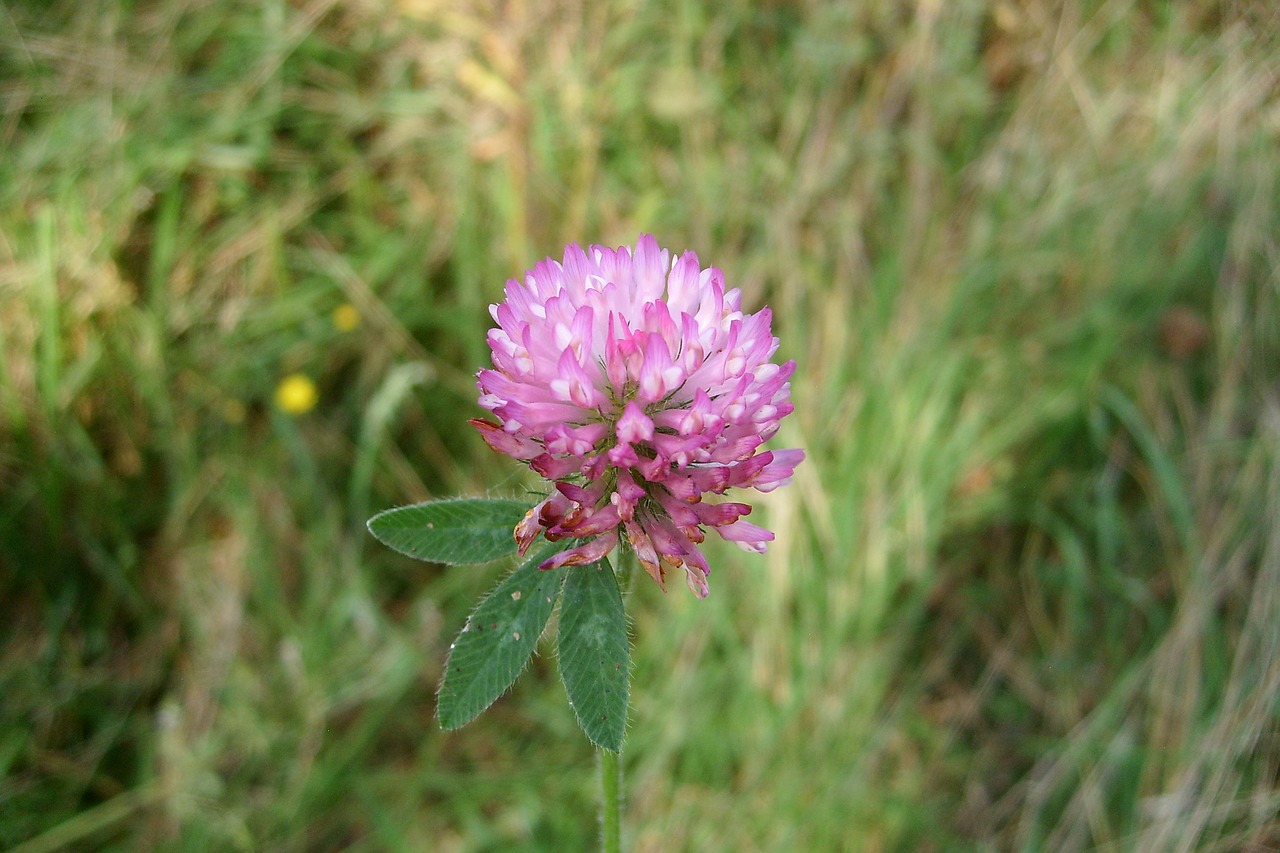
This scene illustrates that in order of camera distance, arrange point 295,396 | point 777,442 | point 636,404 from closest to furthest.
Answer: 1. point 636,404
2. point 777,442
3. point 295,396

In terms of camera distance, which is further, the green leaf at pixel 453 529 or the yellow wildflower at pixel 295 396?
the yellow wildflower at pixel 295 396

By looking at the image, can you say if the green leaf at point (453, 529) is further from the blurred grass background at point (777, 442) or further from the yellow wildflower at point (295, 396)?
the yellow wildflower at point (295, 396)

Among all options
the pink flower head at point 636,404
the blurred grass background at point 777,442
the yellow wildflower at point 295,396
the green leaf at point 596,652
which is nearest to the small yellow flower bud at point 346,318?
the blurred grass background at point 777,442

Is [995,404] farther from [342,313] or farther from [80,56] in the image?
[80,56]

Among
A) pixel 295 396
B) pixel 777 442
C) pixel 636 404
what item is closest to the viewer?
pixel 636 404

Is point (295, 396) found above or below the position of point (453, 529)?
above

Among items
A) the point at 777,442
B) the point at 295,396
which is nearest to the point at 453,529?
the point at 777,442

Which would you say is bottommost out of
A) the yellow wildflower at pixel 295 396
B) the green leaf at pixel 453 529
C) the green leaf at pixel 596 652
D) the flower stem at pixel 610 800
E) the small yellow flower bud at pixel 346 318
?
the flower stem at pixel 610 800

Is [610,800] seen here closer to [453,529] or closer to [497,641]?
[497,641]
